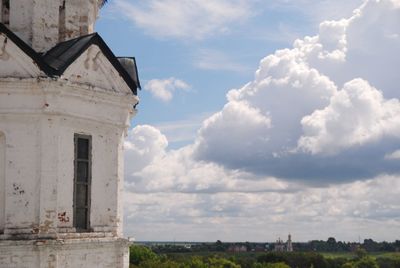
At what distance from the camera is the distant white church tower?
12219 millimetres

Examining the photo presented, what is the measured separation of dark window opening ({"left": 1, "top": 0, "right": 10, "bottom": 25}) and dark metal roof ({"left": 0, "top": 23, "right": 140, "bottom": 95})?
0.92 meters

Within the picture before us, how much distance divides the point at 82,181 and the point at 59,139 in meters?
0.99

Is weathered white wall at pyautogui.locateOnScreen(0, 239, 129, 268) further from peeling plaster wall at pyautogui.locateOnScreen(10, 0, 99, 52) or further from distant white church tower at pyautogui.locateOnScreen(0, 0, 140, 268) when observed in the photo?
peeling plaster wall at pyautogui.locateOnScreen(10, 0, 99, 52)

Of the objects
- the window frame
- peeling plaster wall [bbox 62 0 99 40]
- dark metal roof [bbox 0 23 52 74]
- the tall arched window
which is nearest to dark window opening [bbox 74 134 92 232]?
the window frame

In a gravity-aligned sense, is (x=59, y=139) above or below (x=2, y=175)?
above

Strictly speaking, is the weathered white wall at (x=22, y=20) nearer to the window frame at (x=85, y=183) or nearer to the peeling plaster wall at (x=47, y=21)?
the peeling plaster wall at (x=47, y=21)

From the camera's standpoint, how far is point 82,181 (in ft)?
42.6

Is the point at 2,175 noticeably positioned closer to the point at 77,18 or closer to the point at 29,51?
the point at 29,51

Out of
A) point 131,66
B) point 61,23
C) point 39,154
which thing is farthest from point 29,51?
point 131,66

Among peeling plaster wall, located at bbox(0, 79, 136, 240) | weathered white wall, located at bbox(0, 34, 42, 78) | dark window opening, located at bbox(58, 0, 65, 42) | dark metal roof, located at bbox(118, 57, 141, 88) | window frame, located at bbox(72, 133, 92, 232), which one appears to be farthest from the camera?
dark metal roof, located at bbox(118, 57, 141, 88)

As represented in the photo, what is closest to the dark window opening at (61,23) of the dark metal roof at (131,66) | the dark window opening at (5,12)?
the dark window opening at (5,12)

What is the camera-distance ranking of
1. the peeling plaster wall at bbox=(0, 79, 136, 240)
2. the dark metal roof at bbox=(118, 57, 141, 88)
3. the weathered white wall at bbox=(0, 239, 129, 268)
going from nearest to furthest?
the weathered white wall at bbox=(0, 239, 129, 268) → the peeling plaster wall at bbox=(0, 79, 136, 240) → the dark metal roof at bbox=(118, 57, 141, 88)


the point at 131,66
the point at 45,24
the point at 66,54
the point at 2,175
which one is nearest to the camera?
the point at 2,175

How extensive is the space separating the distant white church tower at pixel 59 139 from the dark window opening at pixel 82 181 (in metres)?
0.02
